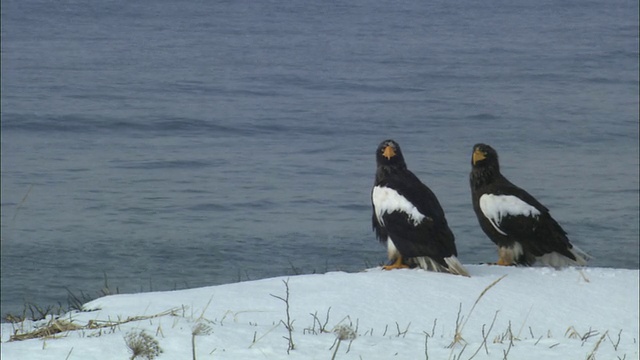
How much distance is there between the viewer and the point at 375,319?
19.9 feet

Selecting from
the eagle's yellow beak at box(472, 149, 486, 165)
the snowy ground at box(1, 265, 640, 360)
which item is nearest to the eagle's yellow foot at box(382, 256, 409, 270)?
the snowy ground at box(1, 265, 640, 360)

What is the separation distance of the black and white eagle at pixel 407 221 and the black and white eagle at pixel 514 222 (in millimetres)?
452

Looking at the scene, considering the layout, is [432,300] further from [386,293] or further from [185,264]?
[185,264]

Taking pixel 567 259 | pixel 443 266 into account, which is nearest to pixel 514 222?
pixel 567 259

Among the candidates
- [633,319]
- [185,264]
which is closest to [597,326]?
[633,319]

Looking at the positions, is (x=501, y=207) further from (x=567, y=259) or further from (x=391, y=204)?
(x=391, y=204)

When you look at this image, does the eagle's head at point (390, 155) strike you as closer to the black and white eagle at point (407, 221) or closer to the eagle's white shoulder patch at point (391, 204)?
the black and white eagle at point (407, 221)

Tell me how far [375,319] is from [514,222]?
2164 millimetres

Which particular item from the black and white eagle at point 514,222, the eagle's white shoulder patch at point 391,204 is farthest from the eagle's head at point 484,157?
the eagle's white shoulder patch at point 391,204

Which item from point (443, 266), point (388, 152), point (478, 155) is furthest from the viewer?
point (478, 155)

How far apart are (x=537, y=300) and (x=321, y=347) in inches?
117

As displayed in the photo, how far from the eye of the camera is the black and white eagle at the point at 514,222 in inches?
310

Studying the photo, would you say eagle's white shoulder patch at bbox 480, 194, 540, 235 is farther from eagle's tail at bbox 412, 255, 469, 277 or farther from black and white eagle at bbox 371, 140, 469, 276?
eagle's tail at bbox 412, 255, 469, 277

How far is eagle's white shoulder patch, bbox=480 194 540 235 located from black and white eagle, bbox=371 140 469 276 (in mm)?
410
